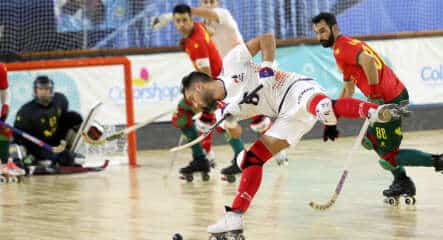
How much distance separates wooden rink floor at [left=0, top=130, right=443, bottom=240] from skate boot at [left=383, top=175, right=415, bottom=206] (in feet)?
0.32

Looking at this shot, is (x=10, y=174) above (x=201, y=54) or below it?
below

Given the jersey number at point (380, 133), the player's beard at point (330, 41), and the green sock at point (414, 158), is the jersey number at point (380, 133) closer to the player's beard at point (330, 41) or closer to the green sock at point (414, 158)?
the green sock at point (414, 158)

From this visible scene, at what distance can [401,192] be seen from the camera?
23.1 ft

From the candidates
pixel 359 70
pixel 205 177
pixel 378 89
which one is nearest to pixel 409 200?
pixel 378 89

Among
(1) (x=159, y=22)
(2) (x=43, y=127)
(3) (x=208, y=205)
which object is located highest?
(1) (x=159, y=22)

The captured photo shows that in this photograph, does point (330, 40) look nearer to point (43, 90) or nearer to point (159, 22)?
point (159, 22)

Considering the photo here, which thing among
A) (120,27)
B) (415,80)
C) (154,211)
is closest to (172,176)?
(154,211)

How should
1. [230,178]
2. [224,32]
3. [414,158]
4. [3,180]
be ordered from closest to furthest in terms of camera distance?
[414,158]
[230,178]
[224,32]
[3,180]

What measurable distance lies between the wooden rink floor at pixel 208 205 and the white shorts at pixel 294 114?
0.58 metres

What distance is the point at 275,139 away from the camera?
5910 millimetres

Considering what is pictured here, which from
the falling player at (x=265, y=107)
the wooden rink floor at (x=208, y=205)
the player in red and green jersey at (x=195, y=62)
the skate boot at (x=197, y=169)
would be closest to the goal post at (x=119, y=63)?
the wooden rink floor at (x=208, y=205)

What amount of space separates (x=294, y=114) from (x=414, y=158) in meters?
1.18

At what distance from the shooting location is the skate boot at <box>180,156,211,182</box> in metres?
9.37

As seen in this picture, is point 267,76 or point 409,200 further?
point 409,200
